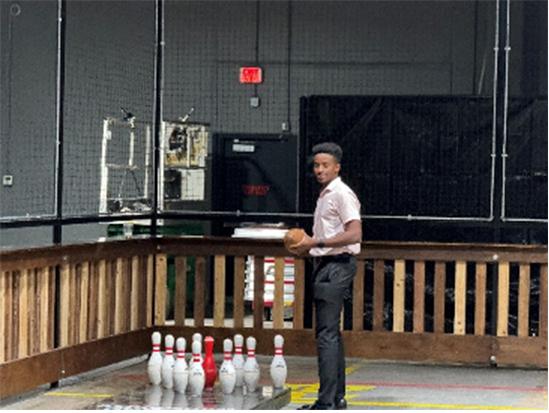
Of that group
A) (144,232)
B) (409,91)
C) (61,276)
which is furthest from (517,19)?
(61,276)

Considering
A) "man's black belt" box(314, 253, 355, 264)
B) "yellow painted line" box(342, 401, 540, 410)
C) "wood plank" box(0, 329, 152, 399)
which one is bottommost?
"yellow painted line" box(342, 401, 540, 410)

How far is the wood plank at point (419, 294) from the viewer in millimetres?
14070

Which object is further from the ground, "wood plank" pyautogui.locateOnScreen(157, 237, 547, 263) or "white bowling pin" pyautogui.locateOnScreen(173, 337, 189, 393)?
"wood plank" pyautogui.locateOnScreen(157, 237, 547, 263)

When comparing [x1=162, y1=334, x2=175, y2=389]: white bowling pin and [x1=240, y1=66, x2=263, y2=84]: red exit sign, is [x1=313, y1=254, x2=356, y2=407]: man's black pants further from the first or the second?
[x1=240, y1=66, x2=263, y2=84]: red exit sign

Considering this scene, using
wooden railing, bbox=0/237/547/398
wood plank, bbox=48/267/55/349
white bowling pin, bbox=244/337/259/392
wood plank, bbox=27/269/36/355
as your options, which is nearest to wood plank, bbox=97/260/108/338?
wooden railing, bbox=0/237/547/398

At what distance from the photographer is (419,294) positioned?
1409 centimetres

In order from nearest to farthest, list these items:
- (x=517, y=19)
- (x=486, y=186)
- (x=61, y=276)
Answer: (x=61, y=276), (x=486, y=186), (x=517, y=19)

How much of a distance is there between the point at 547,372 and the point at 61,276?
15.7 feet

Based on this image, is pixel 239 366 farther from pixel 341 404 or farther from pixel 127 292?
pixel 127 292

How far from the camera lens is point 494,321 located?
46.0 feet

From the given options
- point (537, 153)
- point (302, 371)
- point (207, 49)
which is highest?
point (207, 49)

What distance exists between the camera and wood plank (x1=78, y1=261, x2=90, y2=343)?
12.7 meters

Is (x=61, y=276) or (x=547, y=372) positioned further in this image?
(x=547, y=372)

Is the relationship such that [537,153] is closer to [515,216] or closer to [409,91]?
[515,216]
